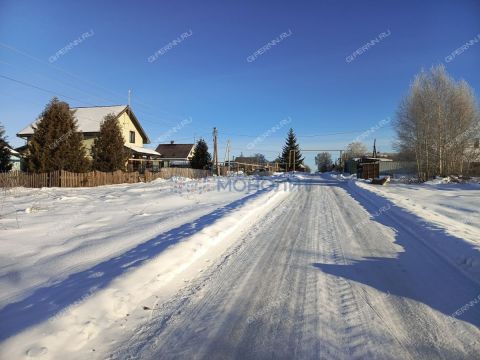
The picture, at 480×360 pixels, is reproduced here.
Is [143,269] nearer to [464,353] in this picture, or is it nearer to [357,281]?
[357,281]

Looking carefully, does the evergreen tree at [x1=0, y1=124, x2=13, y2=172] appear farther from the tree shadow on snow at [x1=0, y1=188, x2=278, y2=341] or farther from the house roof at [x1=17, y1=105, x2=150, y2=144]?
the tree shadow on snow at [x1=0, y1=188, x2=278, y2=341]

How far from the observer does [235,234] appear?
8.09 m

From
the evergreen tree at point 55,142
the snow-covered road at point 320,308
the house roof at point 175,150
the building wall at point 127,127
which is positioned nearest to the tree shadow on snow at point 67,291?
the snow-covered road at point 320,308

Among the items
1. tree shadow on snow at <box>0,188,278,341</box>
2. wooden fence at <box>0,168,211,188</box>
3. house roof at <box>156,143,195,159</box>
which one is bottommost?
tree shadow on snow at <box>0,188,278,341</box>

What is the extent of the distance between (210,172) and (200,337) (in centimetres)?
4385

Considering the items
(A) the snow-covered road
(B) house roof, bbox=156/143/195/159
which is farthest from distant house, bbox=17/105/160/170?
(A) the snow-covered road

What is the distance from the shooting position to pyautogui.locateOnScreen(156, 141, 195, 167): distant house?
2574 inches

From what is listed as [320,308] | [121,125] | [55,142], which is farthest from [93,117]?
[320,308]

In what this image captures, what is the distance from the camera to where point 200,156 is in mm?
49594

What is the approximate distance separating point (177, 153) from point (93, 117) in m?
31.0

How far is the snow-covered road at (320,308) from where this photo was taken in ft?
10.3

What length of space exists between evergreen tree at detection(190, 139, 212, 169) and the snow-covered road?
1696 inches

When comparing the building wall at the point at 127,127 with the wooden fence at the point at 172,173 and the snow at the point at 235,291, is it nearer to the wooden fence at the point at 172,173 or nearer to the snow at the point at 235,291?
the wooden fence at the point at 172,173

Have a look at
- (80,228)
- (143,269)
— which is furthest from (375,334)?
(80,228)
